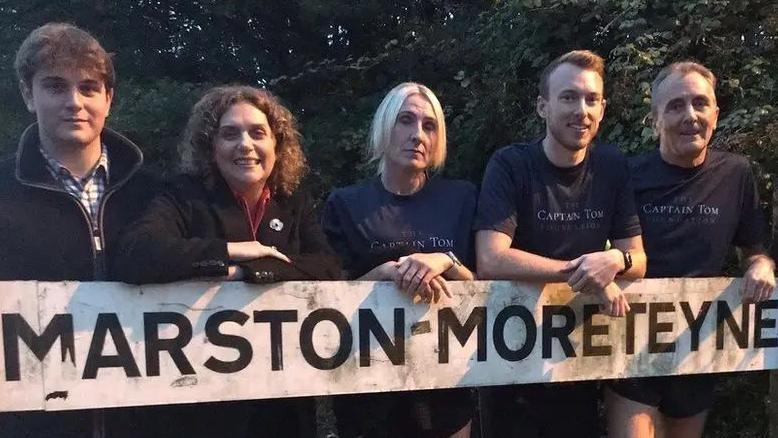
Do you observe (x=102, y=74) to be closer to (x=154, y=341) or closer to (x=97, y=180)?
(x=97, y=180)

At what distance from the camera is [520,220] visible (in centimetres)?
250

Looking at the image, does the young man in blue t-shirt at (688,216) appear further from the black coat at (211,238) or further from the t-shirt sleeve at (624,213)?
the black coat at (211,238)

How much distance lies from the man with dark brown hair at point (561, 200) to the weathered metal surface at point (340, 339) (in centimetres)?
13

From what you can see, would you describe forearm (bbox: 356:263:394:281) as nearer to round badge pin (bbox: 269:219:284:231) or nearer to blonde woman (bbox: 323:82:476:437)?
blonde woman (bbox: 323:82:476:437)

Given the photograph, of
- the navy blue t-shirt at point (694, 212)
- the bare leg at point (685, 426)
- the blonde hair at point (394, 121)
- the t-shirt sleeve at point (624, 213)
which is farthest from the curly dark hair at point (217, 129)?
the bare leg at point (685, 426)

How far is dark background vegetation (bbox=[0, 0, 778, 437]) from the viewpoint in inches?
194

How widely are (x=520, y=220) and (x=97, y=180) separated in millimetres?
1470

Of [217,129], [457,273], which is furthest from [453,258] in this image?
[217,129]

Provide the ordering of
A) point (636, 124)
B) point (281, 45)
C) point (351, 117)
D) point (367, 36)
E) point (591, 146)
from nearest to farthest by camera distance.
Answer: point (591, 146) < point (636, 124) < point (351, 117) < point (367, 36) < point (281, 45)

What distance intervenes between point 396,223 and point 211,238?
68 centimetres

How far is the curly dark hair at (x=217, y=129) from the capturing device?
7.48 feet

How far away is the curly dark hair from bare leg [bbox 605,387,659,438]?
1.48 m

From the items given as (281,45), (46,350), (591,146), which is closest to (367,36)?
(281,45)

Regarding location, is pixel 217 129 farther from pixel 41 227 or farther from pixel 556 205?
pixel 556 205
